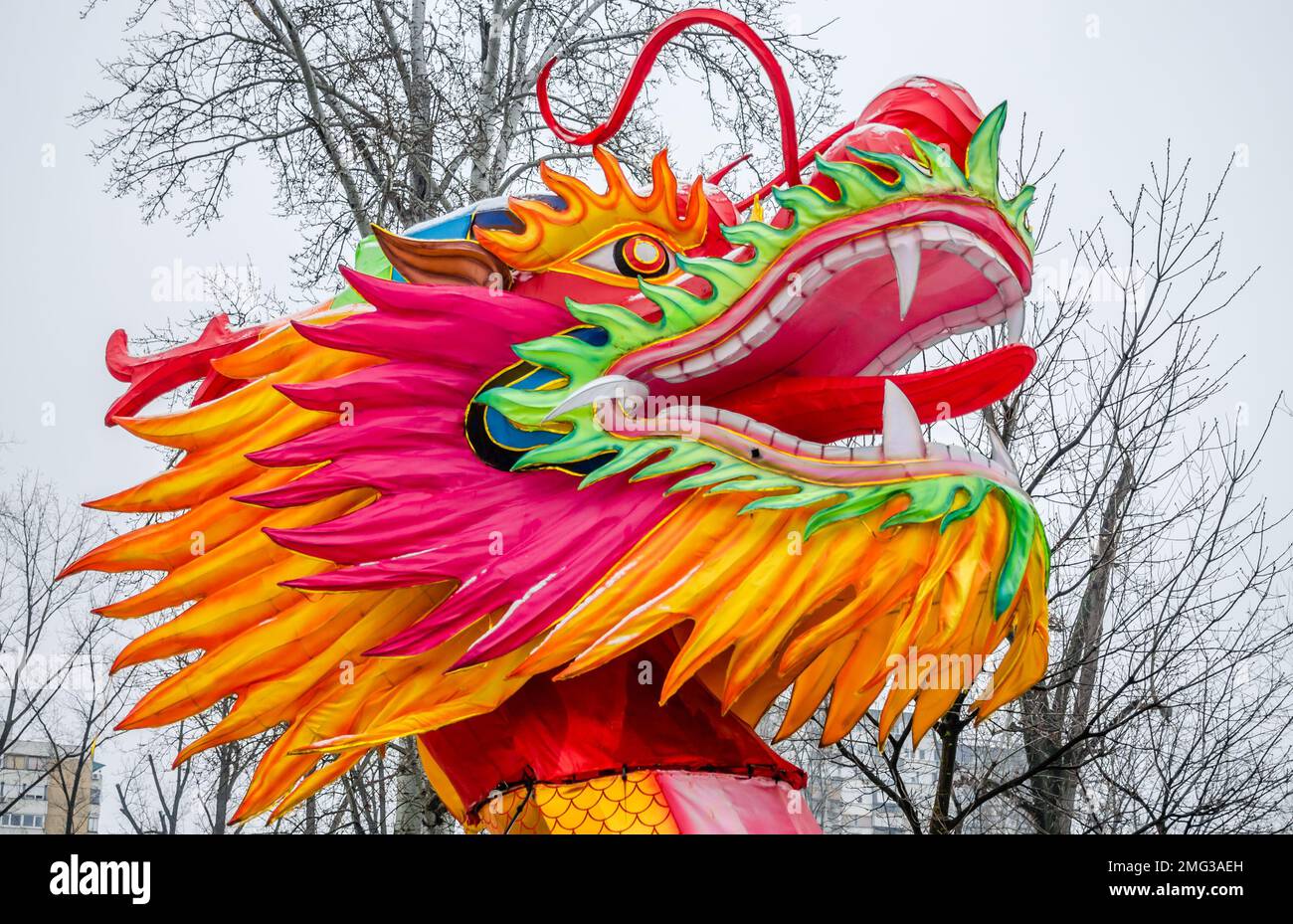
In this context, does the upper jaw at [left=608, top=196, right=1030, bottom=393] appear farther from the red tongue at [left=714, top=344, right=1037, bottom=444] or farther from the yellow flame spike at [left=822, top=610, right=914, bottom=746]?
the yellow flame spike at [left=822, top=610, right=914, bottom=746]

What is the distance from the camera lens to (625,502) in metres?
3.90

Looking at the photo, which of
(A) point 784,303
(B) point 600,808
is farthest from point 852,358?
(B) point 600,808

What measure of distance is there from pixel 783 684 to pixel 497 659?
839 millimetres

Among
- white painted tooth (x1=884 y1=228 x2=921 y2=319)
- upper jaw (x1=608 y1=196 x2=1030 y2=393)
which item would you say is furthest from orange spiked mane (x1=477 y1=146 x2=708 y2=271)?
white painted tooth (x1=884 y1=228 x2=921 y2=319)

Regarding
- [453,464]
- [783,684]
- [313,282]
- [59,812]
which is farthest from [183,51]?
[59,812]

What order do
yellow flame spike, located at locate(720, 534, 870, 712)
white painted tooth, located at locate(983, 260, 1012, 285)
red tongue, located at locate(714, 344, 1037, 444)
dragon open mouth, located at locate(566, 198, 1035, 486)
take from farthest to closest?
1. red tongue, located at locate(714, 344, 1037, 444)
2. white painted tooth, located at locate(983, 260, 1012, 285)
3. dragon open mouth, located at locate(566, 198, 1035, 486)
4. yellow flame spike, located at locate(720, 534, 870, 712)

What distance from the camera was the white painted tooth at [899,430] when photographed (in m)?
3.74

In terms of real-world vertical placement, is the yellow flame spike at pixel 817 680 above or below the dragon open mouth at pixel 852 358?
below

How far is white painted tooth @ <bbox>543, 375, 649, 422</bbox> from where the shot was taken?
3.82 m

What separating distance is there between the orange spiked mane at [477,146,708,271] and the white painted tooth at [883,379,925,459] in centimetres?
86

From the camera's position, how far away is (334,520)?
3904 mm

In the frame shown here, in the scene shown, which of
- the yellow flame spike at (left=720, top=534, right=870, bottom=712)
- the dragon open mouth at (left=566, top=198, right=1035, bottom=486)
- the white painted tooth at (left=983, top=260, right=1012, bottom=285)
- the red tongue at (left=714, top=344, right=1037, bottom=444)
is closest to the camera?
the yellow flame spike at (left=720, top=534, right=870, bottom=712)

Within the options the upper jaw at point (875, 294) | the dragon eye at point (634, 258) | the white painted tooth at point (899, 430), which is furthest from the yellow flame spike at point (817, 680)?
the dragon eye at point (634, 258)

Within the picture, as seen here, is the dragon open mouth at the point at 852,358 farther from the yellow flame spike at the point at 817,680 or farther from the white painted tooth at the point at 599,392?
the yellow flame spike at the point at 817,680
